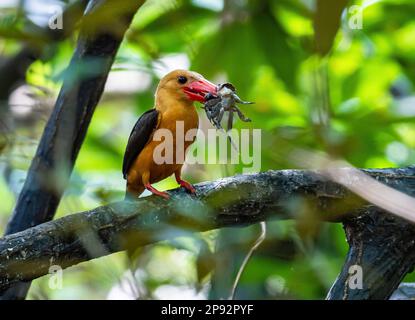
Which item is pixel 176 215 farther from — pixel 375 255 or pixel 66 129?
pixel 66 129

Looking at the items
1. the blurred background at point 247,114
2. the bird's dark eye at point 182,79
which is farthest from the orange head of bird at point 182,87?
the blurred background at point 247,114

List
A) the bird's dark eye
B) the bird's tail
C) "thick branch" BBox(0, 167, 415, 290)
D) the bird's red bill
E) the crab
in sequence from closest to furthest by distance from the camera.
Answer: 1. the crab
2. "thick branch" BBox(0, 167, 415, 290)
3. the bird's red bill
4. the bird's dark eye
5. the bird's tail

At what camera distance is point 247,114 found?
9.49 feet

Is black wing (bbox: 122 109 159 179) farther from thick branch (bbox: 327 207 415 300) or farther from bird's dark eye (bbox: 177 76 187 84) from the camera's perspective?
thick branch (bbox: 327 207 415 300)

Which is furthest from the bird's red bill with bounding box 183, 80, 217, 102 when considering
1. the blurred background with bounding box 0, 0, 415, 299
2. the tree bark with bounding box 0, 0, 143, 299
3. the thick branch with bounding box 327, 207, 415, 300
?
the thick branch with bounding box 327, 207, 415, 300

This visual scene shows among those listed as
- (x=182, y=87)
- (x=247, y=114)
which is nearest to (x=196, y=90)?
(x=182, y=87)

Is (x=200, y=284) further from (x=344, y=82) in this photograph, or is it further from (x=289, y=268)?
(x=344, y=82)

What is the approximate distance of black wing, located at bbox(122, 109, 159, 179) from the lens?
3.44 m

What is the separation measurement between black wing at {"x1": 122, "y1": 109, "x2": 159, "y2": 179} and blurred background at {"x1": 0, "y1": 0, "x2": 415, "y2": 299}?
A: 28cm

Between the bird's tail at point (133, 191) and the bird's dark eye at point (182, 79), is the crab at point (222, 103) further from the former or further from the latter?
the bird's tail at point (133, 191)

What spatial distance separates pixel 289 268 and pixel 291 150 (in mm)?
3269

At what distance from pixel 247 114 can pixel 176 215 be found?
517 mm

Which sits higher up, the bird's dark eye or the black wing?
the bird's dark eye
